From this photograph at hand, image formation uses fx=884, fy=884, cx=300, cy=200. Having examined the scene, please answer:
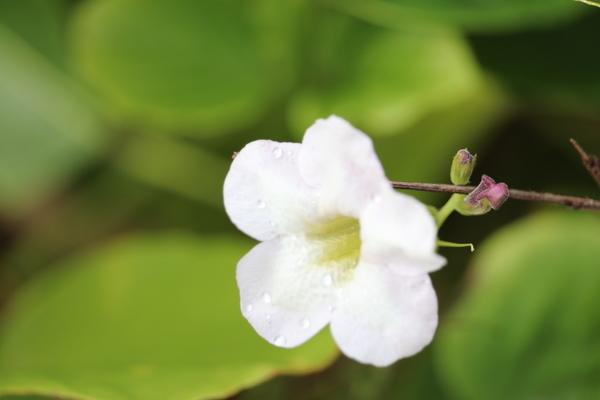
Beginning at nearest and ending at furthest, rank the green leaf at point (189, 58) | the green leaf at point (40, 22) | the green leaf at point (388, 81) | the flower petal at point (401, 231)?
the flower petal at point (401, 231) < the green leaf at point (388, 81) < the green leaf at point (189, 58) < the green leaf at point (40, 22)

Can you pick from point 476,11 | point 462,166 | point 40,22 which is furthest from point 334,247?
point 40,22

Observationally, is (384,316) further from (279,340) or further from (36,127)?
(36,127)

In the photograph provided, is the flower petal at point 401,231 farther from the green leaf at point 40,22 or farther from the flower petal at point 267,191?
the green leaf at point 40,22

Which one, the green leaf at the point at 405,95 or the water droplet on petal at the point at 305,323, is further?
the green leaf at the point at 405,95

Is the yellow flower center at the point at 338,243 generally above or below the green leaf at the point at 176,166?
above

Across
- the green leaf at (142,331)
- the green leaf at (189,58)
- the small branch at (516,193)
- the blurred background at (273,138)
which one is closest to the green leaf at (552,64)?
the blurred background at (273,138)

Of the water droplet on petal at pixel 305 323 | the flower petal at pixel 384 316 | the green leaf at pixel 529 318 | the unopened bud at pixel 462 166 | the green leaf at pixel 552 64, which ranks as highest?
the unopened bud at pixel 462 166

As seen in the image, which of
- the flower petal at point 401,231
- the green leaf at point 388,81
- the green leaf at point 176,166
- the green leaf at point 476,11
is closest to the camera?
the flower petal at point 401,231

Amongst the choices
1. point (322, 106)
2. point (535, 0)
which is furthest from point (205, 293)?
point (535, 0)
